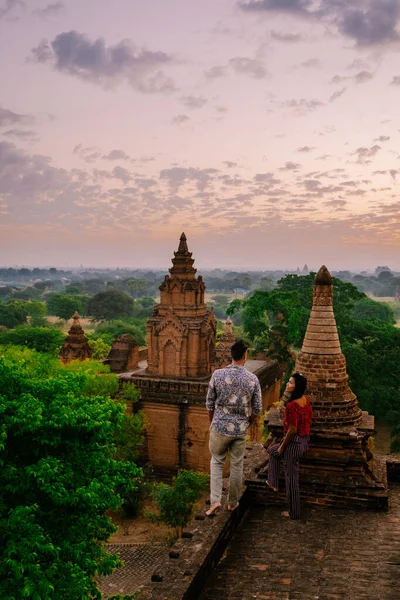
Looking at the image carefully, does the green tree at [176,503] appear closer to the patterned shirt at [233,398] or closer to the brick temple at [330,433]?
the brick temple at [330,433]

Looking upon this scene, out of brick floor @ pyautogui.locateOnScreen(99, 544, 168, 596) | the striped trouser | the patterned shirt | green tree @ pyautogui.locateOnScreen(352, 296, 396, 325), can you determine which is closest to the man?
the patterned shirt

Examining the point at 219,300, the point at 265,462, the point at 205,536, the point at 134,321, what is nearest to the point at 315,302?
the point at 265,462

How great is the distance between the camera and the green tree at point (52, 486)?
8867 millimetres

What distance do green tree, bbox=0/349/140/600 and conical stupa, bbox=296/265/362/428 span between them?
424cm

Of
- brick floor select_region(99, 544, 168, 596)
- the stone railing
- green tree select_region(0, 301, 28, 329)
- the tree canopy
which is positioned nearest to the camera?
the stone railing

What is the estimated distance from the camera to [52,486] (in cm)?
958

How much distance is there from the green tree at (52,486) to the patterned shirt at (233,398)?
10.2 ft

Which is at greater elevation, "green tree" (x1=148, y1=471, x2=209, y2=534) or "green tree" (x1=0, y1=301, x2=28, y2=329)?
"green tree" (x1=0, y1=301, x2=28, y2=329)

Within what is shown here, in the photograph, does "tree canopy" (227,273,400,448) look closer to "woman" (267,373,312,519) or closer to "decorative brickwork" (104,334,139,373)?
"decorative brickwork" (104,334,139,373)

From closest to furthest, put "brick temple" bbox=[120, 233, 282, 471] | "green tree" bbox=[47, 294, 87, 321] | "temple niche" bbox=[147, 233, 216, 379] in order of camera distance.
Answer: "brick temple" bbox=[120, 233, 282, 471], "temple niche" bbox=[147, 233, 216, 379], "green tree" bbox=[47, 294, 87, 321]

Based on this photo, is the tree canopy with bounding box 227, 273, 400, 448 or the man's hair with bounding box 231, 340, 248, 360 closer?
the man's hair with bounding box 231, 340, 248, 360

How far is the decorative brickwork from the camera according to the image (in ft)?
112

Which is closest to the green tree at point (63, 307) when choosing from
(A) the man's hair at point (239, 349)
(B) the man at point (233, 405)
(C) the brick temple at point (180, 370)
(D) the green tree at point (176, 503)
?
(C) the brick temple at point (180, 370)

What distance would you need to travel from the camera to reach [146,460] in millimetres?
29953
